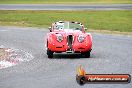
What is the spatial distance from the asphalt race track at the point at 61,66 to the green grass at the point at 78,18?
1260 centimetres

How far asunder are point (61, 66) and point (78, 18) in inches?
1146

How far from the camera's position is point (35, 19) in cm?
4753

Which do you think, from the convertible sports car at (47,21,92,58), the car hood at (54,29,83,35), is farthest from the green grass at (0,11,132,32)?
the convertible sports car at (47,21,92,58)

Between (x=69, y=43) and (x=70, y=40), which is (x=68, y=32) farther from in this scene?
(x=69, y=43)

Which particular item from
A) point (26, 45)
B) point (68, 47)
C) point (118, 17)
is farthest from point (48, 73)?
point (118, 17)

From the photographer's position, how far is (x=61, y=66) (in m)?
17.4

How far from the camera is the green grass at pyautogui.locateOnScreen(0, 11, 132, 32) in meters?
40.8

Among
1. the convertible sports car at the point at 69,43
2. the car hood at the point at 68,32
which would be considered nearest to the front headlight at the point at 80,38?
the convertible sports car at the point at 69,43

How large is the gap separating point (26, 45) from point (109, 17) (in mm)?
21460

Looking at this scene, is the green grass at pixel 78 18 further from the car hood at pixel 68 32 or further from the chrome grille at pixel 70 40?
the chrome grille at pixel 70 40

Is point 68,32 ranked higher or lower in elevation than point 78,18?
higher

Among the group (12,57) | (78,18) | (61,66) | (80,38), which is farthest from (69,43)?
(78,18)

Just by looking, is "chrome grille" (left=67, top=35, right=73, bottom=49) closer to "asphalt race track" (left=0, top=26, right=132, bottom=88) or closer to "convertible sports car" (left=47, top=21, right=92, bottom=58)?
"convertible sports car" (left=47, top=21, right=92, bottom=58)

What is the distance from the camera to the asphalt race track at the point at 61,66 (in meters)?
13.1
